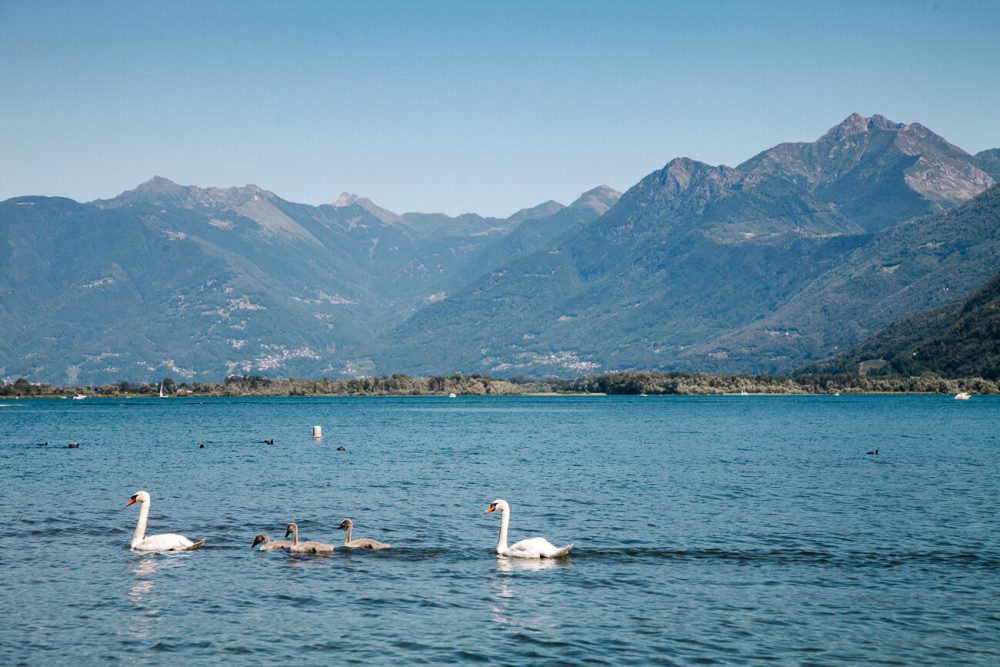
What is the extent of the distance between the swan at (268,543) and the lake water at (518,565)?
545 millimetres

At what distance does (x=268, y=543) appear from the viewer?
3572cm

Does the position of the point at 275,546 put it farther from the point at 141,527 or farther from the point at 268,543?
the point at 141,527

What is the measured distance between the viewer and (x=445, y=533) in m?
38.7

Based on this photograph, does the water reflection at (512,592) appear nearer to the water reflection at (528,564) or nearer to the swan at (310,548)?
the water reflection at (528,564)

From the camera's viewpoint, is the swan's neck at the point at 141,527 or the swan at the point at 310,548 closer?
the swan at the point at 310,548

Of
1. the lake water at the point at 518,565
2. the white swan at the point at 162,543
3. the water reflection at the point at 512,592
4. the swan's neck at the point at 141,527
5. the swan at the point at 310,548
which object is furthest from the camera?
the swan's neck at the point at 141,527

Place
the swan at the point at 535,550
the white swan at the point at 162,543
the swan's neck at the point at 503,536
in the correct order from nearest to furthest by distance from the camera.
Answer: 1. the swan at the point at 535,550
2. the swan's neck at the point at 503,536
3. the white swan at the point at 162,543

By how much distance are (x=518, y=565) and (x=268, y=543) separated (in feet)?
30.8

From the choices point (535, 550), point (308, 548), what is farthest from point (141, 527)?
point (535, 550)

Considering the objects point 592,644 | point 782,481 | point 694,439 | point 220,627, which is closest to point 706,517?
point 782,481

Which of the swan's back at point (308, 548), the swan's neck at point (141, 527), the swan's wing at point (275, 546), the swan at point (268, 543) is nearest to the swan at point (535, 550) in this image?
the swan's back at point (308, 548)

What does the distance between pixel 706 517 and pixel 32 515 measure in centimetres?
2945

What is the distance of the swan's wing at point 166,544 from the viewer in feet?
115

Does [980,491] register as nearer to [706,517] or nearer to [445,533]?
[706,517]
